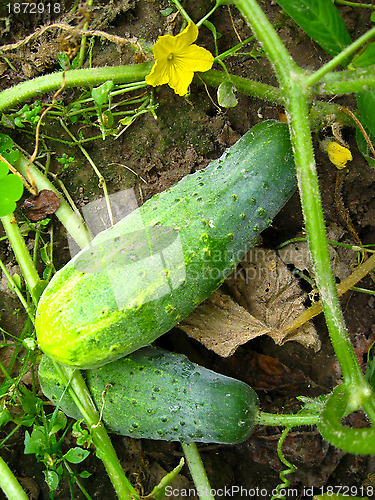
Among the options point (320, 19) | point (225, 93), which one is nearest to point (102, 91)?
point (225, 93)

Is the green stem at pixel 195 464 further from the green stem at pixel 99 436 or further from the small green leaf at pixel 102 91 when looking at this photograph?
the small green leaf at pixel 102 91

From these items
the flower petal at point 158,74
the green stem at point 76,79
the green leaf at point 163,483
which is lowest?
the green leaf at point 163,483

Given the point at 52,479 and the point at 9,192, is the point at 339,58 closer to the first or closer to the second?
the point at 9,192

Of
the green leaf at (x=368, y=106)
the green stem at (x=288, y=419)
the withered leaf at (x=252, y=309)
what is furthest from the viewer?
the withered leaf at (x=252, y=309)

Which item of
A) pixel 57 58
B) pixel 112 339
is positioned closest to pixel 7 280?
pixel 112 339

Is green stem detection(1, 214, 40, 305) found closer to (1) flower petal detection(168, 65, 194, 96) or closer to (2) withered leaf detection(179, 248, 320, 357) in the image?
(2) withered leaf detection(179, 248, 320, 357)

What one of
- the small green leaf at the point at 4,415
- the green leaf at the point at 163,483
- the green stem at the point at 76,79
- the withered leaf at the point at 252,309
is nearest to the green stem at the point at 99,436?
the green leaf at the point at 163,483
